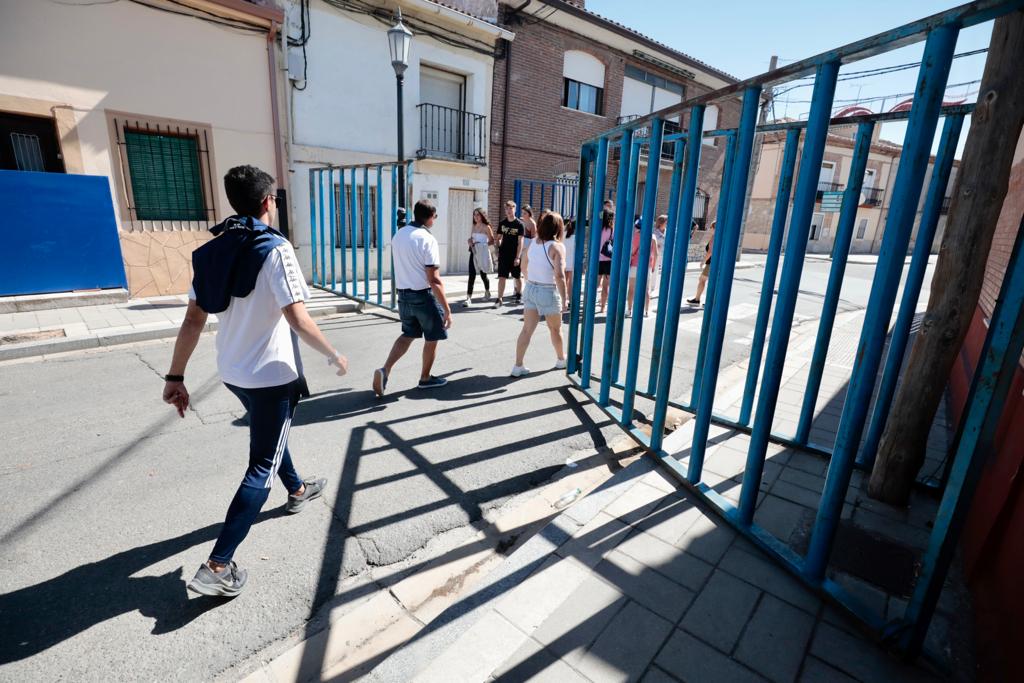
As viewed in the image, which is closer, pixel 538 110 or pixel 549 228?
pixel 549 228

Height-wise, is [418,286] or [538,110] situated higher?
[538,110]

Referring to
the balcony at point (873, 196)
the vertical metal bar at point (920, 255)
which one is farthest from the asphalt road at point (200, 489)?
the balcony at point (873, 196)

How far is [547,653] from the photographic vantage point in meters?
1.98

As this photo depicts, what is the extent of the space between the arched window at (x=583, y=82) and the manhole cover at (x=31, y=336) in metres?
12.8

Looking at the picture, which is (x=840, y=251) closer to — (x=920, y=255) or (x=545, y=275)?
(x=920, y=255)

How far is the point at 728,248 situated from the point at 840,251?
29.0 inches

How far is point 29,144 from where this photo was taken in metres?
7.50

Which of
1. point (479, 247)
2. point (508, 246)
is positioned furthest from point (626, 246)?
point (479, 247)

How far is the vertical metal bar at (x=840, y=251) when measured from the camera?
247 centimetres

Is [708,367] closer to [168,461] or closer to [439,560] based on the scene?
[439,560]

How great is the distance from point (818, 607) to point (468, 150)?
1233cm

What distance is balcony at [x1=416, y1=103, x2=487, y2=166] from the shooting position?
470 inches

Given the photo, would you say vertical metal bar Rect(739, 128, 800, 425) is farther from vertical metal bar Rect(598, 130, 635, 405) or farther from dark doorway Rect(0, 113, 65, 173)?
dark doorway Rect(0, 113, 65, 173)

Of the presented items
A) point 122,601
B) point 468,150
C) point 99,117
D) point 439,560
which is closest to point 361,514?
point 439,560
